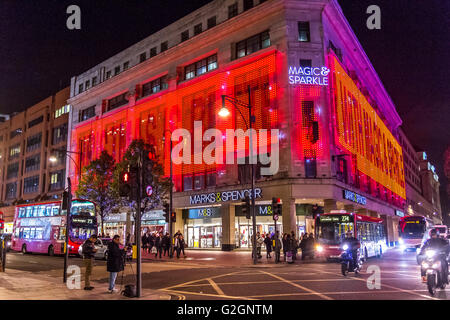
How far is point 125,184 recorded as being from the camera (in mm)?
10859

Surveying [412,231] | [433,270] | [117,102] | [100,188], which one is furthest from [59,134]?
[433,270]

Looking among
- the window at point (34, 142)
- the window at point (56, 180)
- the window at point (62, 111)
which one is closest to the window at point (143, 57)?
the window at point (62, 111)

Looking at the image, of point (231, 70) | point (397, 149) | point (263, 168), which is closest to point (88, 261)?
point (263, 168)

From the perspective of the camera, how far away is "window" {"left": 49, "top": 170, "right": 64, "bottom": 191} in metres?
59.0

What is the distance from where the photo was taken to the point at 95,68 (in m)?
56.0

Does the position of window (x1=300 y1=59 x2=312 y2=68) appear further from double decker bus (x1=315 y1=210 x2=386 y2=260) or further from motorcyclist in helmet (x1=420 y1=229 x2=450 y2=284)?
motorcyclist in helmet (x1=420 y1=229 x2=450 y2=284)

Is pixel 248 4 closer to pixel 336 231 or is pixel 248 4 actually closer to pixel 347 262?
pixel 336 231

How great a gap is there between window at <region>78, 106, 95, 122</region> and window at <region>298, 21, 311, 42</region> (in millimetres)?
33809

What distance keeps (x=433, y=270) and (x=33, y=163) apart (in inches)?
2780

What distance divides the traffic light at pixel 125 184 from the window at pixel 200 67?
29807 millimetres

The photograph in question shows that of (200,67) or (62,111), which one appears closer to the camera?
(200,67)

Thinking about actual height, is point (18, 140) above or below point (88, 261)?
above
